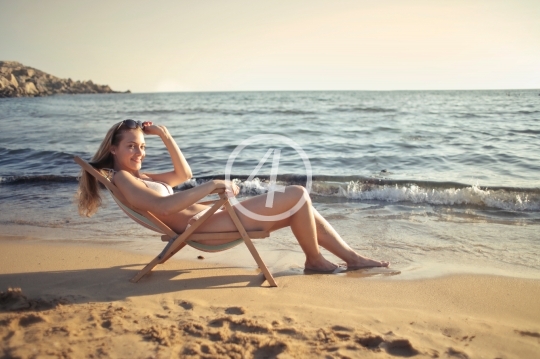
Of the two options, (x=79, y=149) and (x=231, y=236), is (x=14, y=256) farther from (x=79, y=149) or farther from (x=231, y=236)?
(x=79, y=149)

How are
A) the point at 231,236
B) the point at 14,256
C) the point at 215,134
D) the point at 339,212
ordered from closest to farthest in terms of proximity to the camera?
the point at 231,236 < the point at 14,256 < the point at 339,212 < the point at 215,134

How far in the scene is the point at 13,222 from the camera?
6.05m

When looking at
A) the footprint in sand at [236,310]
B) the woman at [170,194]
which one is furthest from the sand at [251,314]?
the woman at [170,194]

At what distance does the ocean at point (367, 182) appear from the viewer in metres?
4.88

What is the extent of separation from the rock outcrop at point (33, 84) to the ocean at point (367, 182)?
4102 centimetres

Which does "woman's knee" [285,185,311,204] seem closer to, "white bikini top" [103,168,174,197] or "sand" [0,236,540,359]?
"sand" [0,236,540,359]

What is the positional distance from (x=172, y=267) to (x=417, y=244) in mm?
2526

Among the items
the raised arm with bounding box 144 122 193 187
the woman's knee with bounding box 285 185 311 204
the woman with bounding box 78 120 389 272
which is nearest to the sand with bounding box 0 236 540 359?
the woman with bounding box 78 120 389 272

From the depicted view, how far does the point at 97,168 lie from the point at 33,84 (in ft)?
204

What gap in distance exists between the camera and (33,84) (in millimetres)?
58531

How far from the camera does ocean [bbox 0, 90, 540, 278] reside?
4.88m

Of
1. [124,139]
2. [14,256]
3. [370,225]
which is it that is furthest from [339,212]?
[14,256]
